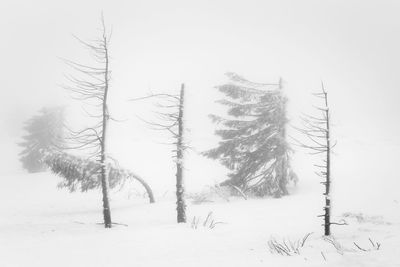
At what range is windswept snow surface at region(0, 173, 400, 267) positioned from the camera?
39.7ft

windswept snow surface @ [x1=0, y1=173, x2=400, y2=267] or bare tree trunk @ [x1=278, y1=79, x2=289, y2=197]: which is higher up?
bare tree trunk @ [x1=278, y1=79, x2=289, y2=197]

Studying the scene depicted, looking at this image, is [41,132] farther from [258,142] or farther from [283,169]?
[283,169]

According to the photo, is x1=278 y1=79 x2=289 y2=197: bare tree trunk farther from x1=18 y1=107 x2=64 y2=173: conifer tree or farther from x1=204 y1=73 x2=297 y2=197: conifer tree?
x1=18 y1=107 x2=64 y2=173: conifer tree

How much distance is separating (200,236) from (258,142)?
36.9ft

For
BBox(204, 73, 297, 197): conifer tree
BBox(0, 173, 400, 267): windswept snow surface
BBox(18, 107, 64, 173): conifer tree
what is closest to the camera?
BBox(0, 173, 400, 267): windswept snow surface

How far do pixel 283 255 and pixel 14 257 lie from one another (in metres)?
8.53

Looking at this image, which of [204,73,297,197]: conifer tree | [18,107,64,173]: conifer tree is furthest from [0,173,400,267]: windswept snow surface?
[18,107,64,173]: conifer tree

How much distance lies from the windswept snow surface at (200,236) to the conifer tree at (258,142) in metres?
1.41

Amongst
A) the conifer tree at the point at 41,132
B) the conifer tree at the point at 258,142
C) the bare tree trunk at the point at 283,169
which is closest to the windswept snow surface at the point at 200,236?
the bare tree trunk at the point at 283,169

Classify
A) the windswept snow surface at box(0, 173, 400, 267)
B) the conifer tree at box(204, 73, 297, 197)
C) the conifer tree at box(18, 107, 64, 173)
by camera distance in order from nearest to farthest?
the windswept snow surface at box(0, 173, 400, 267) < the conifer tree at box(204, 73, 297, 197) < the conifer tree at box(18, 107, 64, 173)

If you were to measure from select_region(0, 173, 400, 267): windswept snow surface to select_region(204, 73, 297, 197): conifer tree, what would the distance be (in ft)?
4.62


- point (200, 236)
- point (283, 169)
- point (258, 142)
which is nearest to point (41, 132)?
point (258, 142)

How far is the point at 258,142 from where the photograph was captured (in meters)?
25.6

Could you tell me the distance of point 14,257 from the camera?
1281 cm
